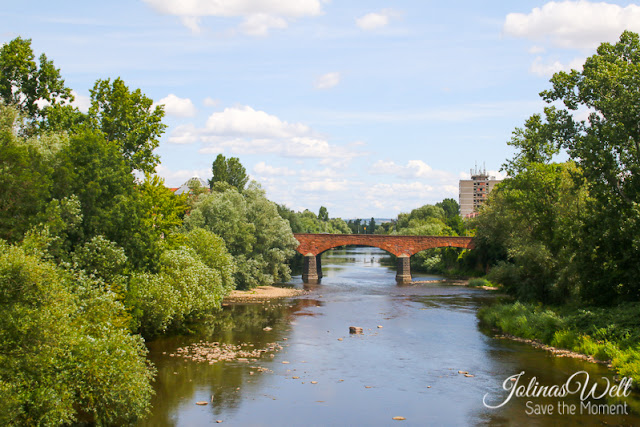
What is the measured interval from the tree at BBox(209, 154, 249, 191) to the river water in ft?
152

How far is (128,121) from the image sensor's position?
40.2m

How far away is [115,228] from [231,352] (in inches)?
348

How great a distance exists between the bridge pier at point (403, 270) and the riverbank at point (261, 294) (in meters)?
19.2

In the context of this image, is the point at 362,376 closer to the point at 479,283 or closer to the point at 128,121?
the point at 128,121

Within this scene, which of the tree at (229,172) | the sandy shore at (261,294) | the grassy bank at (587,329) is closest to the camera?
the grassy bank at (587,329)

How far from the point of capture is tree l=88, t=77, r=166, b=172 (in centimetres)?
3991

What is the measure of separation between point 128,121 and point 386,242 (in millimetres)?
Answer: 47593

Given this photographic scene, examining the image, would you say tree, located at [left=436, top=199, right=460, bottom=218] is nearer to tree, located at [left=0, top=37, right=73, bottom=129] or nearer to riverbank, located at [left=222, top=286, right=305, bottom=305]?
riverbank, located at [left=222, top=286, right=305, bottom=305]

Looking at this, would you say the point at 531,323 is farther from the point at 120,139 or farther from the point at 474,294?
the point at 120,139

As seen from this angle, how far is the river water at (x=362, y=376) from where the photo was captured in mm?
21391

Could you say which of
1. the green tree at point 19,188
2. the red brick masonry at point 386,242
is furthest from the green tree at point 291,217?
the green tree at point 19,188

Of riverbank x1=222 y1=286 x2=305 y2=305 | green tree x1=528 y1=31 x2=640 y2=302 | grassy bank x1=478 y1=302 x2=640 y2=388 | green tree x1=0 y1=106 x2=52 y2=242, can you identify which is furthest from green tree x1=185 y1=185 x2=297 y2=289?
green tree x1=528 y1=31 x2=640 y2=302

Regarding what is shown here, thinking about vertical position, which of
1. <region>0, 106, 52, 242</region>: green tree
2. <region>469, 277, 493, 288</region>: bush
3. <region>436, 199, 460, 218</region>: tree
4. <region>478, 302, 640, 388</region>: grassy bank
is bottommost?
<region>469, 277, 493, 288</region>: bush

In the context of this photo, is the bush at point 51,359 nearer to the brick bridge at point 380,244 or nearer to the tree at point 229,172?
the brick bridge at point 380,244
